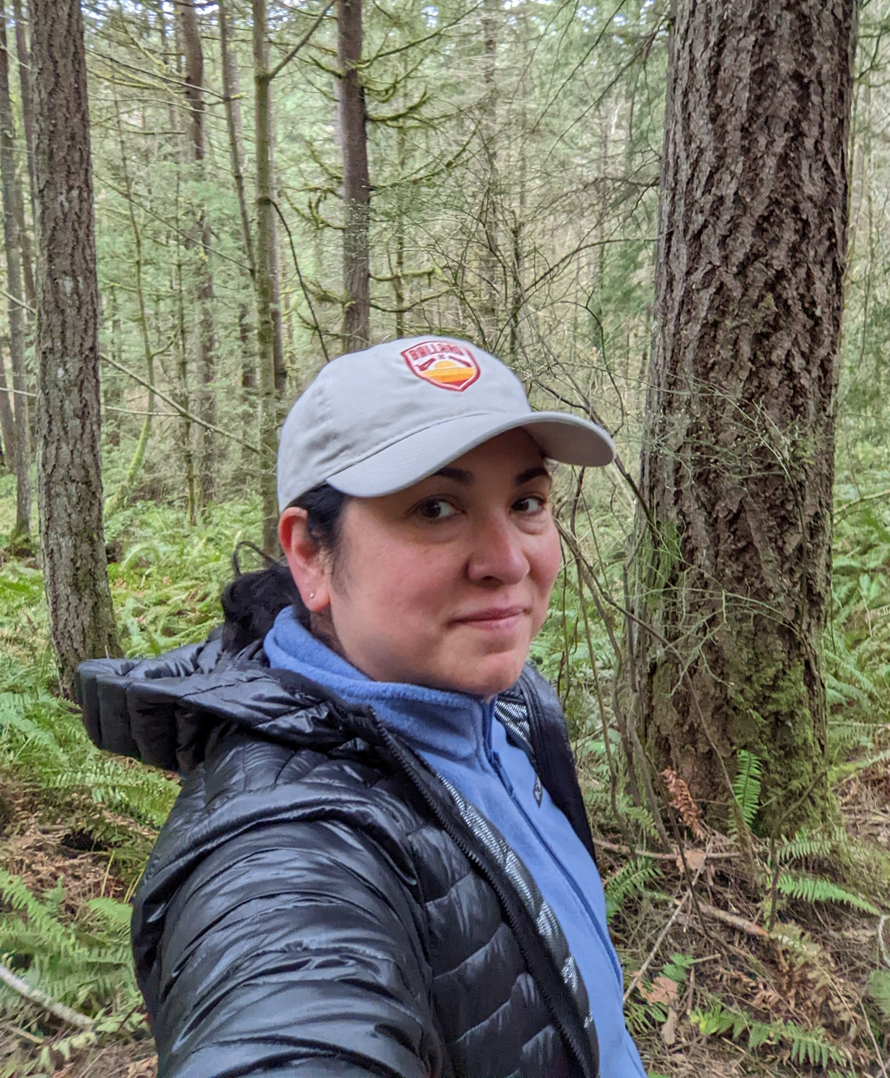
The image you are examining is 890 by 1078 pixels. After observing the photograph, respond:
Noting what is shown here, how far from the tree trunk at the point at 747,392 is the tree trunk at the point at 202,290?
915 centimetres

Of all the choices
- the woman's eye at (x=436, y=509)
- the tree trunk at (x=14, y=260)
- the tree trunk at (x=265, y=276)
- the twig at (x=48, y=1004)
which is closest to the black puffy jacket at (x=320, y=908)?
the woman's eye at (x=436, y=509)

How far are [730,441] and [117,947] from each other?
3.56m

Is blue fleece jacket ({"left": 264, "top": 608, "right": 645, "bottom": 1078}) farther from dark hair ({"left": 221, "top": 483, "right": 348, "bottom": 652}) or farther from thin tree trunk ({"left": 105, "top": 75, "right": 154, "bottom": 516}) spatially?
thin tree trunk ({"left": 105, "top": 75, "right": 154, "bottom": 516})

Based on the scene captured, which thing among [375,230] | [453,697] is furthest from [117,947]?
[375,230]

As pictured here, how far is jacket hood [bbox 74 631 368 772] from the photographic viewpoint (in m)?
1.09

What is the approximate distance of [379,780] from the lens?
1098mm

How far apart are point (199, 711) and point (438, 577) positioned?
1.56 ft

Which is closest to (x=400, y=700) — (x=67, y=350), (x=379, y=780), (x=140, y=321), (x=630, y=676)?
(x=379, y=780)

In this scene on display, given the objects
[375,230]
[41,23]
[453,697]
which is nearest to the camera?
[453,697]

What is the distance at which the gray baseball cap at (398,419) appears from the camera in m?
1.16

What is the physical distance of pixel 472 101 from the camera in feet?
25.9

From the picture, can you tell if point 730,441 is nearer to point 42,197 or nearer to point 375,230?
point 375,230

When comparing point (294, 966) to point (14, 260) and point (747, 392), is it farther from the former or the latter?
point (14, 260)

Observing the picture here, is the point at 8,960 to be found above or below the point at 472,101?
below
